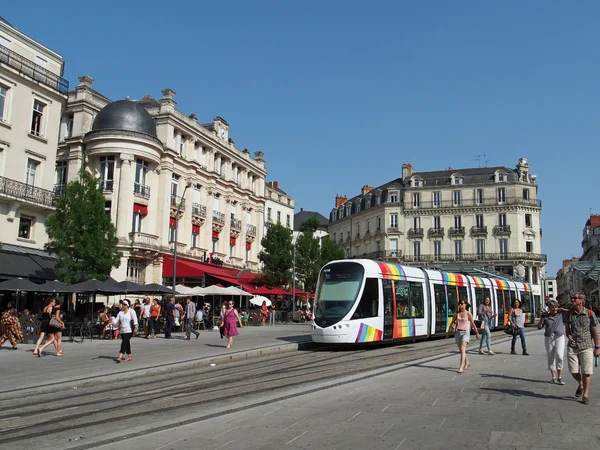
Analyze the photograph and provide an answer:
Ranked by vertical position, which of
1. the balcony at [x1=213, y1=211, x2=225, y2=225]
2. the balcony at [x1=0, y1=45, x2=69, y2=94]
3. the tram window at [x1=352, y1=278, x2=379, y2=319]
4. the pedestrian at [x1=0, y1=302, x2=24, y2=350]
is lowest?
the pedestrian at [x1=0, y1=302, x2=24, y2=350]

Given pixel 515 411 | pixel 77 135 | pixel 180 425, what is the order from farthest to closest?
pixel 77 135, pixel 515 411, pixel 180 425

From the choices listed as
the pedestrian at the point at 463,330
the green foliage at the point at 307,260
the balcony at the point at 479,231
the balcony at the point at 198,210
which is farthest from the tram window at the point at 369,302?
the balcony at the point at 479,231

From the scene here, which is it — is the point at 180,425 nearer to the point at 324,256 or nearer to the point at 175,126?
the point at 175,126

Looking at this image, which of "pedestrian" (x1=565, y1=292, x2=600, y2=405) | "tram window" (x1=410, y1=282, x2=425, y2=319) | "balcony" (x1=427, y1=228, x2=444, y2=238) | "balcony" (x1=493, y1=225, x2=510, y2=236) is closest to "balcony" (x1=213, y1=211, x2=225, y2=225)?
"tram window" (x1=410, y1=282, x2=425, y2=319)

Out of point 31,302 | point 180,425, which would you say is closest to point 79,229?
point 31,302

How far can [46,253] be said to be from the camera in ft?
93.5

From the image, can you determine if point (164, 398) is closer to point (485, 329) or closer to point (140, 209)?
point (485, 329)

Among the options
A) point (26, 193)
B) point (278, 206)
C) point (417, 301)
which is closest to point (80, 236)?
point (26, 193)

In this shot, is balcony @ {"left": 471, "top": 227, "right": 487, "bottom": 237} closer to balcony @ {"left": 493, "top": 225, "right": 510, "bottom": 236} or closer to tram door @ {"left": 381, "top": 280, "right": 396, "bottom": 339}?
balcony @ {"left": 493, "top": 225, "right": 510, "bottom": 236}

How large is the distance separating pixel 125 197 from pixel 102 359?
20.9 m

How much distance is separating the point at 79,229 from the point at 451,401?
70.1 ft

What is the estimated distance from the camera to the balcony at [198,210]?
4144 cm

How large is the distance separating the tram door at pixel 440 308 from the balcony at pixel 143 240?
20.2 metres

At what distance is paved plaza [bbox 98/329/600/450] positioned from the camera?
6020mm
